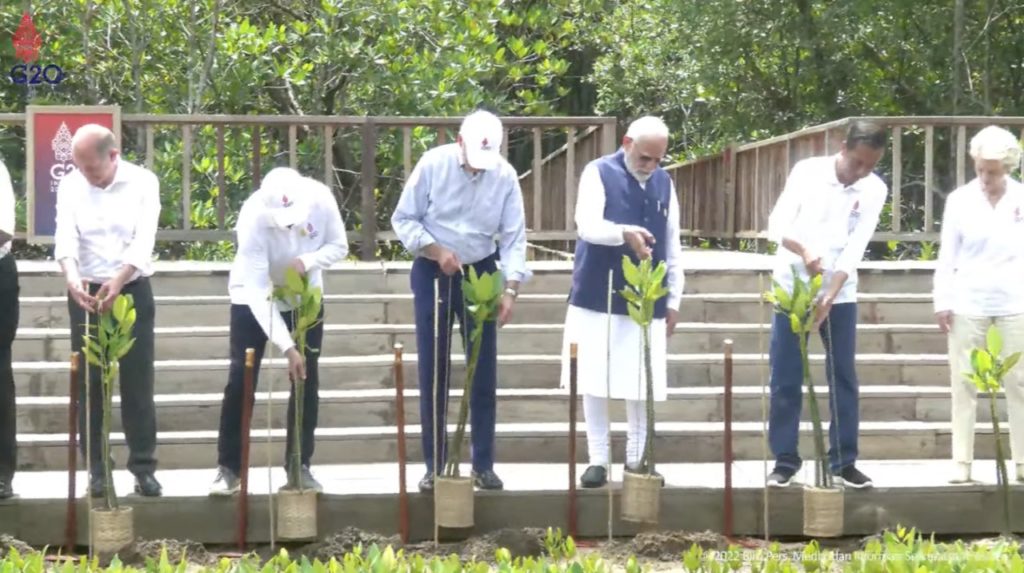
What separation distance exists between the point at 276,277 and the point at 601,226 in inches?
54.6

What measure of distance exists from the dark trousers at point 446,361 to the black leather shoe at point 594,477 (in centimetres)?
40

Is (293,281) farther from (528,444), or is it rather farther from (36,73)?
(36,73)

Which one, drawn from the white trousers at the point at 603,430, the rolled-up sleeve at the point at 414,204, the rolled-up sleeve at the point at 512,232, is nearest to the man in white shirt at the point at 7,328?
the rolled-up sleeve at the point at 414,204

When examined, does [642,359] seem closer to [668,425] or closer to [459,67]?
[668,425]

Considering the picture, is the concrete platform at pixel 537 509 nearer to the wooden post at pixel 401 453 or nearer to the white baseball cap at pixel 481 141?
the wooden post at pixel 401 453

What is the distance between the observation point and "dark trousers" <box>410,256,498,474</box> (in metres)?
7.03

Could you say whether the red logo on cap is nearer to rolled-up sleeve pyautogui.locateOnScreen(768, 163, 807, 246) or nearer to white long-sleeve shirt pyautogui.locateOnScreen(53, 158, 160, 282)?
white long-sleeve shirt pyautogui.locateOnScreen(53, 158, 160, 282)

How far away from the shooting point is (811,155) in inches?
462

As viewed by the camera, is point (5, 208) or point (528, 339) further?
point (528, 339)

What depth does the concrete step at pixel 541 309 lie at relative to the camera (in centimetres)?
939

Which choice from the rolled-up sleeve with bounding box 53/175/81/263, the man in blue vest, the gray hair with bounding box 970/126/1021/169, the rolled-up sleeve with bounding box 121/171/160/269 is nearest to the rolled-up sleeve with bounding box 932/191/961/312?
the gray hair with bounding box 970/126/1021/169

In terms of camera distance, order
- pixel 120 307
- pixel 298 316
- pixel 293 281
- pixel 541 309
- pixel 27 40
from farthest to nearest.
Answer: pixel 27 40 < pixel 541 309 < pixel 298 316 < pixel 293 281 < pixel 120 307

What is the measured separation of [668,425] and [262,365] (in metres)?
2.13

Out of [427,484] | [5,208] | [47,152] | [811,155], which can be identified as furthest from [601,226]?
[811,155]
